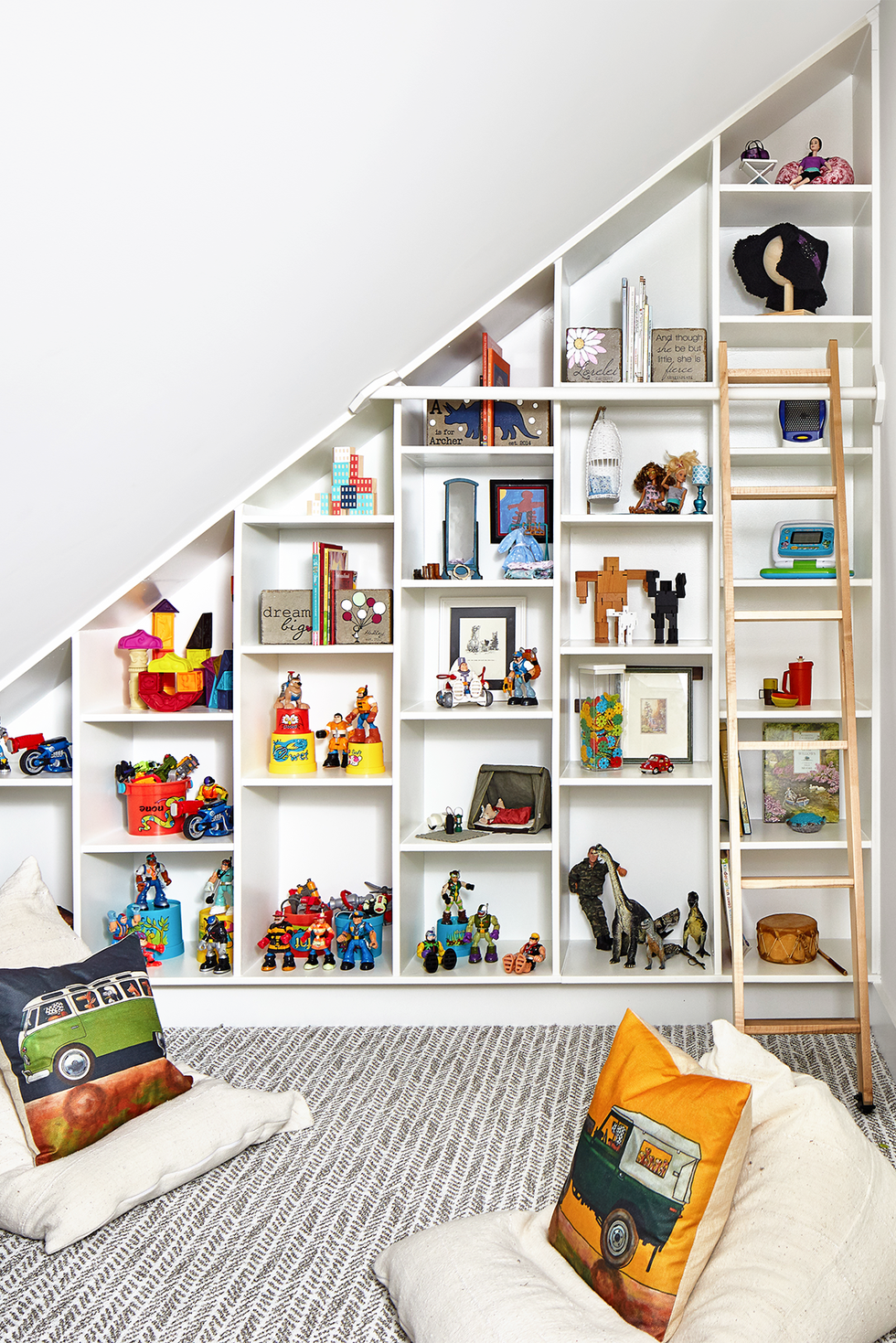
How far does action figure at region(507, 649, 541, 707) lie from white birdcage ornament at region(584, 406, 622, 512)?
487 millimetres

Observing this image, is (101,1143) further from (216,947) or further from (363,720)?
(363,720)

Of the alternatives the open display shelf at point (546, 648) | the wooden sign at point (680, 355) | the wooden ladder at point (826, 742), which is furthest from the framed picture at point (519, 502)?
the wooden ladder at point (826, 742)

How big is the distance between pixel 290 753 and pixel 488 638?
69cm

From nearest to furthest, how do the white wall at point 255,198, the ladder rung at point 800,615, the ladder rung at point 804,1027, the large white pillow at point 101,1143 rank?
the white wall at point 255,198
the large white pillow at point 101,1143
the ladder rung at point 804,1027
the ladder rung at point 800,615

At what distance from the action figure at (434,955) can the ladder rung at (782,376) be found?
67.5 inches

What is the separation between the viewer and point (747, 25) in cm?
226

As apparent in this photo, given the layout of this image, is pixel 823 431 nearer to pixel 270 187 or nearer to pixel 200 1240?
pixel 270 187

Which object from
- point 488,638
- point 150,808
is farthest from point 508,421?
point 150,808

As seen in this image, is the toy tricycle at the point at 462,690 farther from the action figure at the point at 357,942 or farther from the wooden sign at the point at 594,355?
the wooden sign at the point at 594,355

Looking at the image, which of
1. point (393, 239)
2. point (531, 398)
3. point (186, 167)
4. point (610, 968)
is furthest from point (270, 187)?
point (610, 968)

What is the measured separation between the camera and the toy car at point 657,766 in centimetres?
278

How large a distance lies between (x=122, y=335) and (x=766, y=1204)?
5.03 feet

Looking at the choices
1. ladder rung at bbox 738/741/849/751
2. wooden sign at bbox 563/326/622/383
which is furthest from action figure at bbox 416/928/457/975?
wooden sign at bbox 563/326/622/383

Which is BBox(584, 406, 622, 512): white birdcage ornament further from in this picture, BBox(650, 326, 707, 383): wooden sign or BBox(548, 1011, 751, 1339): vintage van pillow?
BBox(548, 1011, 751, 1339): vintage van pillow
